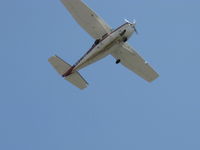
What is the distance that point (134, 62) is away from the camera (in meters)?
44.3

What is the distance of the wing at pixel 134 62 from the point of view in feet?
142

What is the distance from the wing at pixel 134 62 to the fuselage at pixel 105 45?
1.10 meters

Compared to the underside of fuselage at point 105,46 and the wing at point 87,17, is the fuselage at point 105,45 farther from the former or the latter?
the wing at point 87,17

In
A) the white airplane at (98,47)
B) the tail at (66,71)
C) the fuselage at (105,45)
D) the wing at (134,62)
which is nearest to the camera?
the fuselage at (105,45)

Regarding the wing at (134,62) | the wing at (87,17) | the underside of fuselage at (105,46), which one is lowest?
the wing at (134,62)

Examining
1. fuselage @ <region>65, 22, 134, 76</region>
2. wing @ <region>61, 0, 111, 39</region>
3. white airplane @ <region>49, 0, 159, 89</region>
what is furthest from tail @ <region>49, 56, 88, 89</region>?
wing @ <region>61, 0, 111, 39</region>

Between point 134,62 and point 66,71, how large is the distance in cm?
483

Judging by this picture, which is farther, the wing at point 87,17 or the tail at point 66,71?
the tail at point 66,71

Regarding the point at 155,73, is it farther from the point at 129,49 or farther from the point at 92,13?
the point at 92,13

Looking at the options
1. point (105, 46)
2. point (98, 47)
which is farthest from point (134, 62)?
point (98, 47)

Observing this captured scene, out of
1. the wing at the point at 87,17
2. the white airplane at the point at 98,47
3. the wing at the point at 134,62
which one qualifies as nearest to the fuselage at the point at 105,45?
the white airplane at the point at 98,47

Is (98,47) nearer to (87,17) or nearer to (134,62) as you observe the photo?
(87,17)

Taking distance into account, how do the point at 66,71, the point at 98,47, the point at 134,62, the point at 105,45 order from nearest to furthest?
the point at 105,45
the point at 98,47
the point at 66,71
the point at 134,62

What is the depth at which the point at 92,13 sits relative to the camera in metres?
41.8
